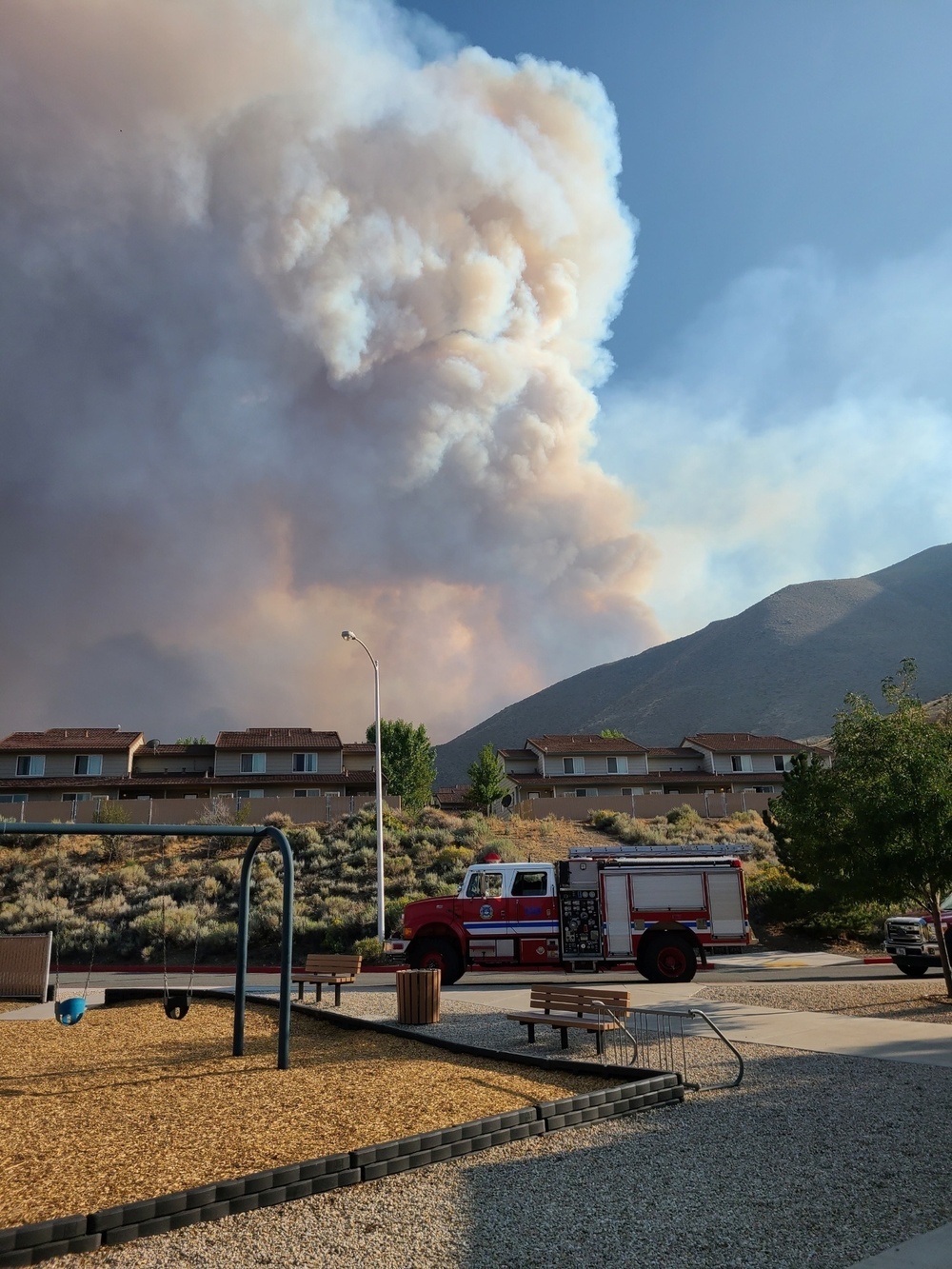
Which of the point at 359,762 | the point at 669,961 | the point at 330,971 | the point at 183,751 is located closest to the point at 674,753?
the point at 359,762

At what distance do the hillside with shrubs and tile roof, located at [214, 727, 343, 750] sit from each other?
17431mm

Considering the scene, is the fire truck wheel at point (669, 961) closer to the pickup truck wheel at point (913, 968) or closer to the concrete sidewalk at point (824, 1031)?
the concrete sidewalk at point (824, 1031)

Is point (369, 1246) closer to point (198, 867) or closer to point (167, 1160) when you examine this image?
point (167, 1160)

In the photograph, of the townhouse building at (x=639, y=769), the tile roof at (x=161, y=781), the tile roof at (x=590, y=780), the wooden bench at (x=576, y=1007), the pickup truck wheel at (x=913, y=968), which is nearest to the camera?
A: the wooden bench at (x=576, y=1007)

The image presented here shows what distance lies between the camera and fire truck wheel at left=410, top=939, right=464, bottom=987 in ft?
68.5

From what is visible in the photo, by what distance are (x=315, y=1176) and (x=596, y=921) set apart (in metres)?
14.9

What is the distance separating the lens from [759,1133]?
841 cm

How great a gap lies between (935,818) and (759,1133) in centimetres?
975

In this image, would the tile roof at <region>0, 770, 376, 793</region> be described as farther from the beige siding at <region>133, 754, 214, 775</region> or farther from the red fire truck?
the red fire truck

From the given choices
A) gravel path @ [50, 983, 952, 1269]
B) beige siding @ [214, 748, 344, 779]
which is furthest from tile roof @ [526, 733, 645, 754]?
gravel path @ [50, 983, 952, 1269]

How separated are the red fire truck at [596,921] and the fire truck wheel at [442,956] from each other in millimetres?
22

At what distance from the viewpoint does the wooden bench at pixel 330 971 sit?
17.6 metres

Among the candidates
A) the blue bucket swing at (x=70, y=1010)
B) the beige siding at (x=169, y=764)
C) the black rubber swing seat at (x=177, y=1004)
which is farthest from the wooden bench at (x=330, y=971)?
the beige siding at (x=169, y=764)

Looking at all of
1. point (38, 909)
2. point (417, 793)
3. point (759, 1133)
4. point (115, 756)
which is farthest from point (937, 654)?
point (759, 1133)
